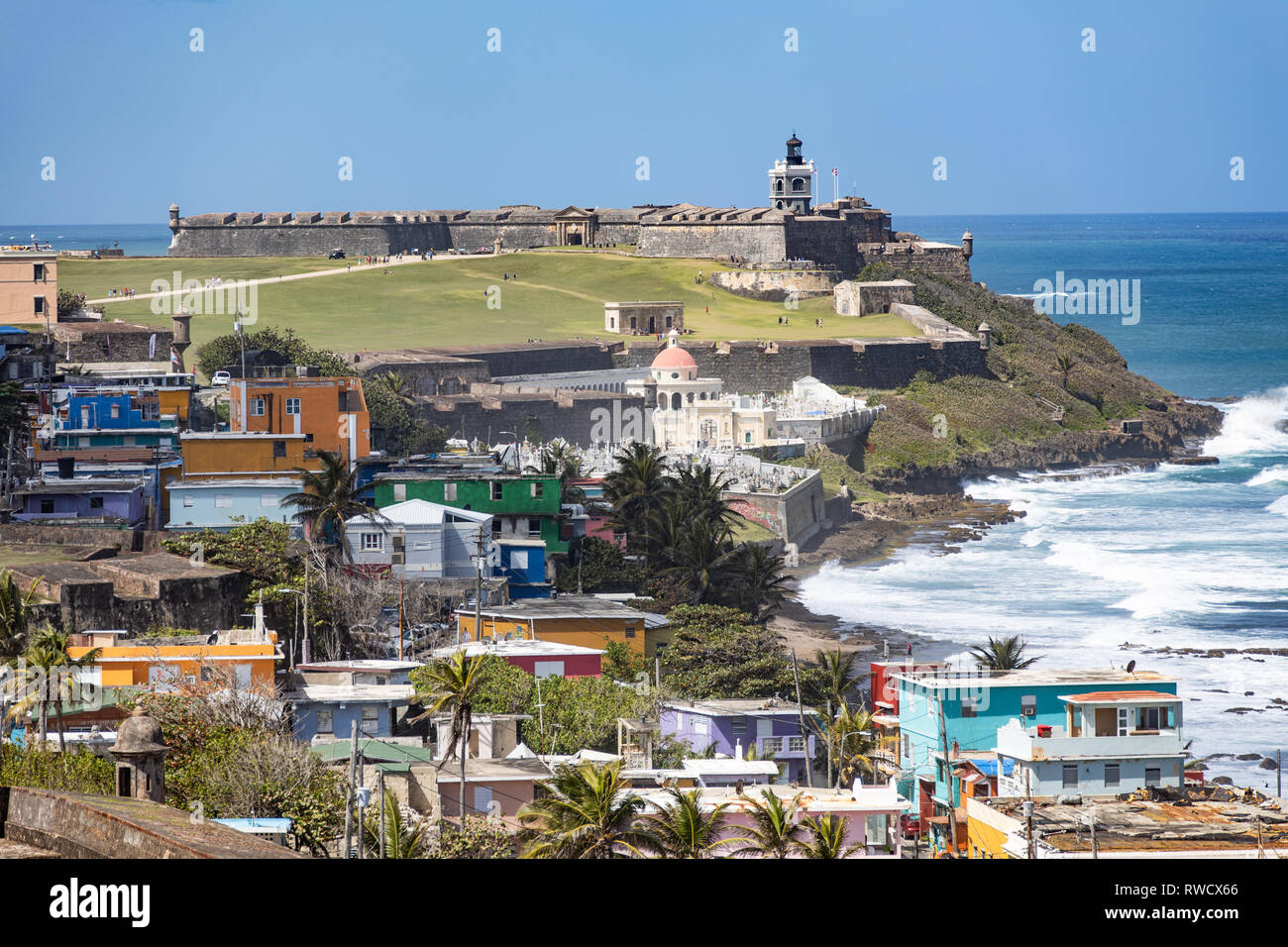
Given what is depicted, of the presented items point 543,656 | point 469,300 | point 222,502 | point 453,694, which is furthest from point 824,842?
point 469,300

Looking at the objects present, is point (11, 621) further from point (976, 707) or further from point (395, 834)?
point (395, 834)

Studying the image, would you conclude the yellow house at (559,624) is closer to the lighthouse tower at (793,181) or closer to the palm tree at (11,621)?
the palm tree at (11,621)

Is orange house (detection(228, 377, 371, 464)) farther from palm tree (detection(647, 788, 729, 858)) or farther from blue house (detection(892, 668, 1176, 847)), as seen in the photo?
palm tree (detection(647, 788, 729, 858))

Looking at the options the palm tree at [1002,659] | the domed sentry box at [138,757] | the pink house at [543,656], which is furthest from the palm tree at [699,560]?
the domed sentry box at [138,757]

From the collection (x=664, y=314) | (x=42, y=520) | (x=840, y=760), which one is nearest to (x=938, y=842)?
(x=840, y=760)

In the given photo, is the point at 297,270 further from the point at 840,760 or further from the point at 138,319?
the point at 840,760

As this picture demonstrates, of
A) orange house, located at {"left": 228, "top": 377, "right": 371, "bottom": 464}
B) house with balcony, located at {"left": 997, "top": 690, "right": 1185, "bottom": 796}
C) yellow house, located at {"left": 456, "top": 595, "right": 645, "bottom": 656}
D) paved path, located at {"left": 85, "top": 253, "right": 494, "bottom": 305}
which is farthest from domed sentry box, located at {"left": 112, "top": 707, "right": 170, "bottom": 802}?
paved path, located at {"left": 85, "top": 253, "right": 494, "bottom": 305}
